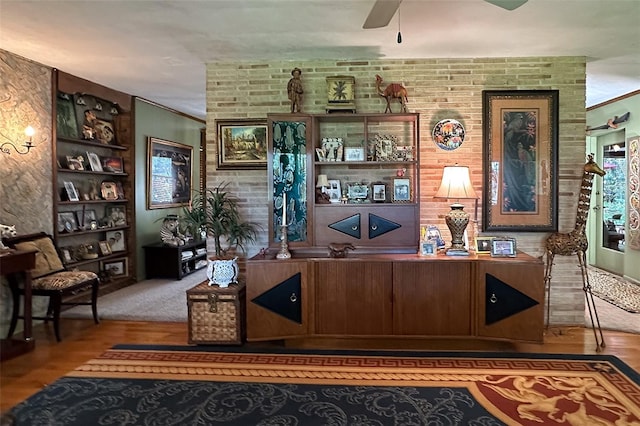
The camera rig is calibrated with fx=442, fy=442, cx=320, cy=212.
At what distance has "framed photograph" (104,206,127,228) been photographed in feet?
20.4

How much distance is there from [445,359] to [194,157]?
6.20 m

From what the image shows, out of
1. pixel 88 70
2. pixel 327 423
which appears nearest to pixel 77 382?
pixel 327 423

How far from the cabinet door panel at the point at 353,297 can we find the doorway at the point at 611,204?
5.15 meters

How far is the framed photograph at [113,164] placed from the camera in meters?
6.13

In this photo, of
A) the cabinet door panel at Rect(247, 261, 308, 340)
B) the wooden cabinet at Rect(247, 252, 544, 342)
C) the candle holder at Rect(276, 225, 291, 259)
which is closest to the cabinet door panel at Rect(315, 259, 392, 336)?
the wooden cabinet at Rect(247, 252, 544, 342)

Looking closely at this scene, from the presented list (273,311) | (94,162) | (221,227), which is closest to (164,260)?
(94,162)

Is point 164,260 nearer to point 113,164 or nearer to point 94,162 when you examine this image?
point 113,164

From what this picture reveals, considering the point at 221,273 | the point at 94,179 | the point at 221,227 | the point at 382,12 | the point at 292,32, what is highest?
the point at 292,32

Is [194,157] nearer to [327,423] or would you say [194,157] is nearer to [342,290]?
[342,290]

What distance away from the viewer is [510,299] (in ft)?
12.4

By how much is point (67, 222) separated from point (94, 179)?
0.86 meters

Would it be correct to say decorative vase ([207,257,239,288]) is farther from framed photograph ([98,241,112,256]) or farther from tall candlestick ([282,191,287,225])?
framed photograph ([98,241,112,256])

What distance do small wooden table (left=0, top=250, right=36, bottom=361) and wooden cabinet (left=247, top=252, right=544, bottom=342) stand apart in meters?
1.96

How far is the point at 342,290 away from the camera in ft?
12.7
